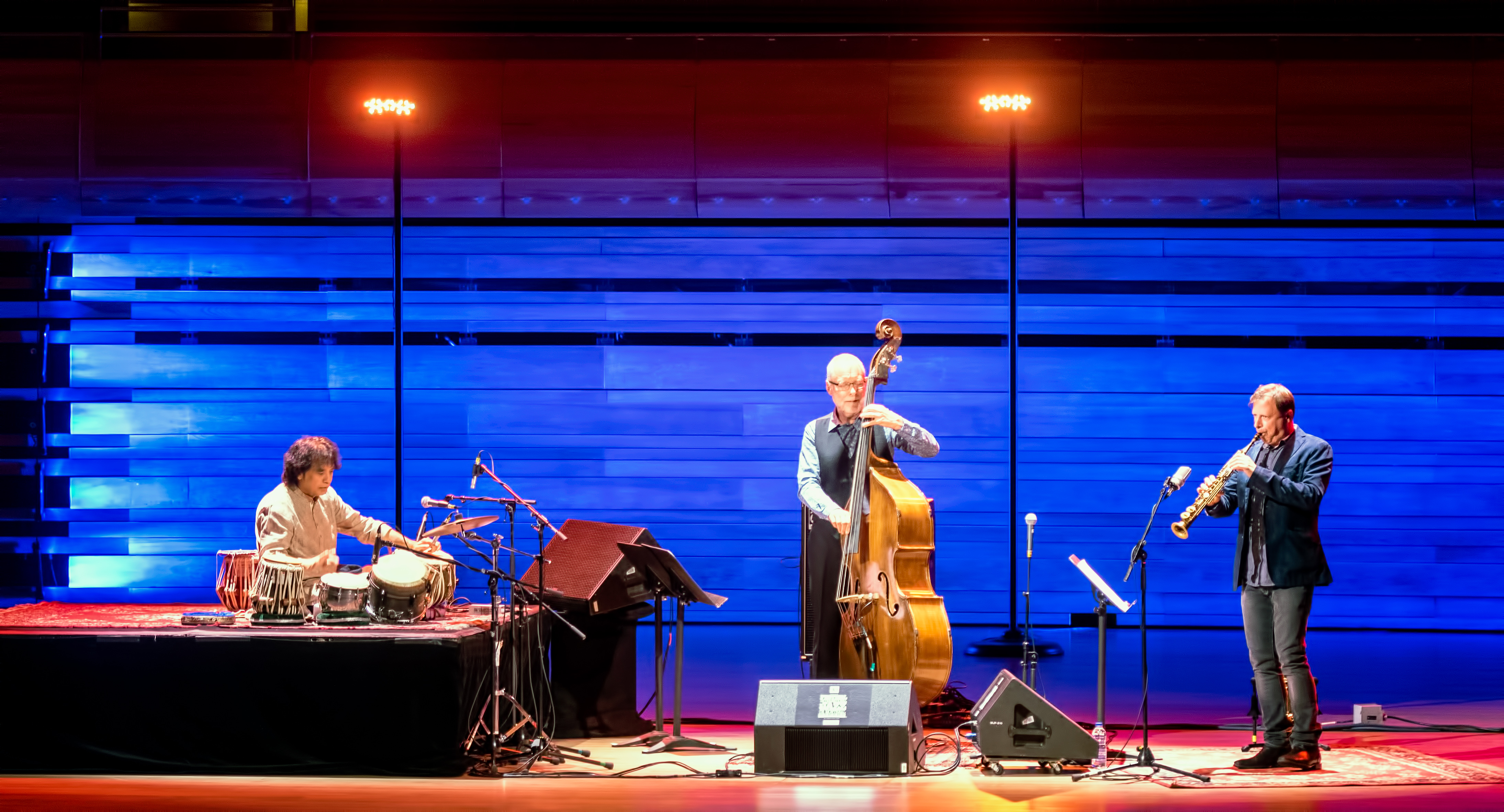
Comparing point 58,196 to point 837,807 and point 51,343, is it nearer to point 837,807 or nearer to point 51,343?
point 51,343

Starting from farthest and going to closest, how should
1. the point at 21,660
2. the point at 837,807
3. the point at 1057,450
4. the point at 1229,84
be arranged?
1. the point at 1057,450
2. the point at 1229,84
3. the point at 21,660
4. the point at 837,807

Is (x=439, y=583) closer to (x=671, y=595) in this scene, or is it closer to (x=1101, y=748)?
(x=671, y=595)

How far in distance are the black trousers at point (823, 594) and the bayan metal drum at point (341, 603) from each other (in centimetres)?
178

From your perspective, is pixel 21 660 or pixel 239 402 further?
pixel 239 402

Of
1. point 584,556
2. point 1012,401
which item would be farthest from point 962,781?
point 1012,401

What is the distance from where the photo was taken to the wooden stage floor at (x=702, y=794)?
13.6ft

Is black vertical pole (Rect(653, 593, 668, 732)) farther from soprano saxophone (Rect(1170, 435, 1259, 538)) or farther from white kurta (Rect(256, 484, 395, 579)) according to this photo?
soprano saxophone (Rect(1170, 435, 1259, 538))

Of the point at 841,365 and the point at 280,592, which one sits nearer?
the point at 280,592

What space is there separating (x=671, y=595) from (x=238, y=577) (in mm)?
1773

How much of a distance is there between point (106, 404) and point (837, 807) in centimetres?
724

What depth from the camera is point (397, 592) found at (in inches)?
192

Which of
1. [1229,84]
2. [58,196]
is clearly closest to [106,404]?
[58,196]

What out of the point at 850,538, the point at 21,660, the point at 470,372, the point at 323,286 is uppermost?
the point at 323,286

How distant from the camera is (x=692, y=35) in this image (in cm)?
876
